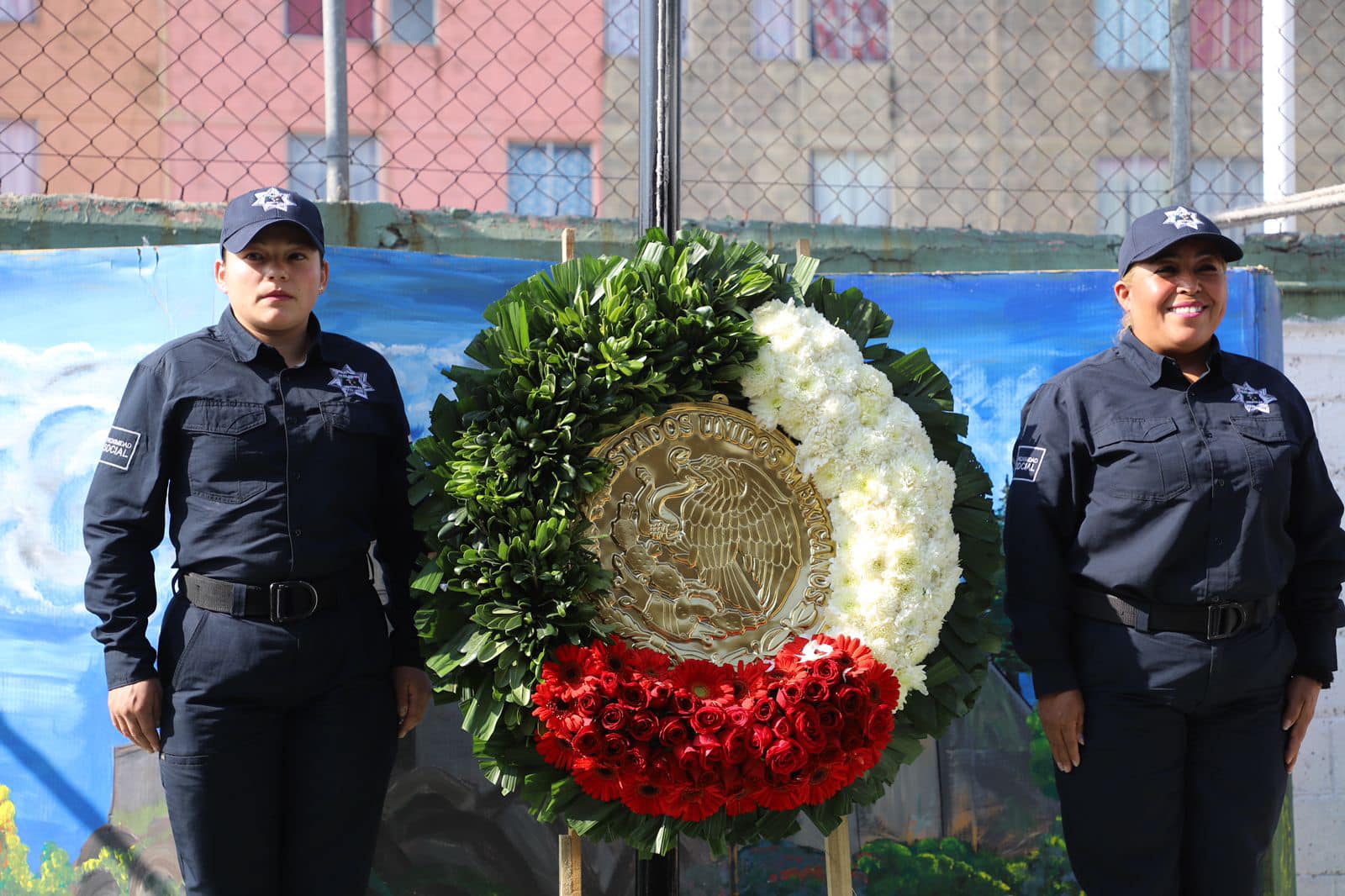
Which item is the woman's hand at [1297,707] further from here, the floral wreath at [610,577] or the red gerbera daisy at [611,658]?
the red gerbera daisy at [611,658]

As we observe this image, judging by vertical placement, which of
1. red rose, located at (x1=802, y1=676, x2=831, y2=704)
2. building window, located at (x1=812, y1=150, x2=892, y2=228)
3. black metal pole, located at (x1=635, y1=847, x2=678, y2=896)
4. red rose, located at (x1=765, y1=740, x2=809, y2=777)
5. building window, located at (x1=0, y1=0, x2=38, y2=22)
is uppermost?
building window, located at (x1=0, y1=0, x2=38, y2=22)

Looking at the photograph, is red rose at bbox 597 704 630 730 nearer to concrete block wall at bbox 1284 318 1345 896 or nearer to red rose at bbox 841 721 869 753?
red rose at bbox 841 721 869 753

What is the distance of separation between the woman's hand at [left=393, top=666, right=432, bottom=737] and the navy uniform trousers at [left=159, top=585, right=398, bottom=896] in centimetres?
7

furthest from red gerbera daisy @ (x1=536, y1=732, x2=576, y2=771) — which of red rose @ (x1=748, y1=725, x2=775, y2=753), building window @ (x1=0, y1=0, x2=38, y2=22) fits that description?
building window @ (x1=0, y1=0, x2=38, y2=22)

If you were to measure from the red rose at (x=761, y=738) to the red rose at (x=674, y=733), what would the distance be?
0.39 ft

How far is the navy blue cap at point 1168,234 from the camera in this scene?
2.61 m

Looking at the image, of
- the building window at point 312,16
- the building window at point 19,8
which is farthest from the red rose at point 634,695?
the building window at point 19,8

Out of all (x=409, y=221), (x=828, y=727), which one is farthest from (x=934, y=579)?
(x=409, y=221)

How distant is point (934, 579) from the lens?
248 cm

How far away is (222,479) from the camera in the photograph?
7.80 ft

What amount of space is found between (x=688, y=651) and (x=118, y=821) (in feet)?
4.85

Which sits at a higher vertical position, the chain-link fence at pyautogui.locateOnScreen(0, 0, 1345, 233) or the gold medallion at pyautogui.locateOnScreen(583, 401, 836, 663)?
the chain-link fence at pyautogui.locateOnScreen(0, 0, 1345, 233)

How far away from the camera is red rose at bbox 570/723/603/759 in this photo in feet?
7.38

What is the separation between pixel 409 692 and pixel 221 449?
63 cm
